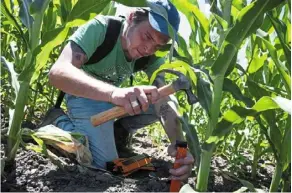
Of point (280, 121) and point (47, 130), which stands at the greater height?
point (280, 121)

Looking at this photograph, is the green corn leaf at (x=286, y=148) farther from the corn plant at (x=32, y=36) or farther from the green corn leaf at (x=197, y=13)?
the corn plant at (x=32, y=36)

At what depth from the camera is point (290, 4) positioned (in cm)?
158

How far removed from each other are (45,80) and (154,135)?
760 mm

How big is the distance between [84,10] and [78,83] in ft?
1.01

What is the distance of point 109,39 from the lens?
2148 millimetres

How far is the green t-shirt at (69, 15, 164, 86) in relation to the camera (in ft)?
6.43

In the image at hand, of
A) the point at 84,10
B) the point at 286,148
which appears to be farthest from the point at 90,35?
the point at 286,148

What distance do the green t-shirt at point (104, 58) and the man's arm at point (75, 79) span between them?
5 cm

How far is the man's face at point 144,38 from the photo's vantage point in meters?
1.99

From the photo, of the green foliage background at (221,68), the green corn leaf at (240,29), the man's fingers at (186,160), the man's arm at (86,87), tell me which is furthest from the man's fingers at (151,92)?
the man's fingers at (186,160)

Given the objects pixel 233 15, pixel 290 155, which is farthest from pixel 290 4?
pixel 290 155

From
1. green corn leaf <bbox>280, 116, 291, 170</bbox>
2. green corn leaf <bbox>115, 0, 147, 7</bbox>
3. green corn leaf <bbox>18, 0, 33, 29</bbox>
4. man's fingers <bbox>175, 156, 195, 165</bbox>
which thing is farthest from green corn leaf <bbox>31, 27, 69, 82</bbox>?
green corn leaf <bbox>280, 116, 291, 170</bbox>

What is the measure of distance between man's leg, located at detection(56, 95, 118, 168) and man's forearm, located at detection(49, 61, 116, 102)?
499 mm

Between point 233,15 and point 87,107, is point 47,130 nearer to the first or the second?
point 87,107
